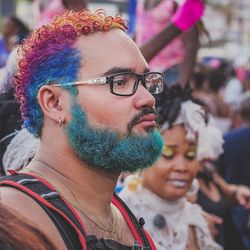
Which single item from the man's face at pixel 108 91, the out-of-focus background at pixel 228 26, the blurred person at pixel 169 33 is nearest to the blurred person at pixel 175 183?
the blurred person at pixel 169 33

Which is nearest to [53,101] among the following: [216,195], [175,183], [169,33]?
[175,183]

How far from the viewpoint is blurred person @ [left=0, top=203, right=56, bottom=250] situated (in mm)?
1761

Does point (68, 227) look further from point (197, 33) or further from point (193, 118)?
point (197, 33)

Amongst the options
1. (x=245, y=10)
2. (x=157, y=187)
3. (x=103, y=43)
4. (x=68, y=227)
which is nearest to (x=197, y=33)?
(x=157, y=187)

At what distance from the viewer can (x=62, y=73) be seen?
89.0 inches

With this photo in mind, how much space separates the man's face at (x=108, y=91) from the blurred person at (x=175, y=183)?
1.61m

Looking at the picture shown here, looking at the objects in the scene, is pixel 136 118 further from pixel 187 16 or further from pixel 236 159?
pixel 236 159

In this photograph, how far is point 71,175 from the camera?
2277 mm

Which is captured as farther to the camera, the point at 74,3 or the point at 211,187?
the point at 74,3

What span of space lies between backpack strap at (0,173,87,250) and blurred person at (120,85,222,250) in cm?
180

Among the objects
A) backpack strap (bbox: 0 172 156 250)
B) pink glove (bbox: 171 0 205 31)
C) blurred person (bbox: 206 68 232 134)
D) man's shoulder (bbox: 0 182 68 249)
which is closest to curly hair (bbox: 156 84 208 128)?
pink glove (bbox: 171 0 205 31)

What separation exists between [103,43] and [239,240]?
12.3 ft

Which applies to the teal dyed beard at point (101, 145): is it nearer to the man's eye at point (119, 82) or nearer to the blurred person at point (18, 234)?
the man's eye at point (119, 82)

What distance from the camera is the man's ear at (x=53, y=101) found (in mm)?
2264
